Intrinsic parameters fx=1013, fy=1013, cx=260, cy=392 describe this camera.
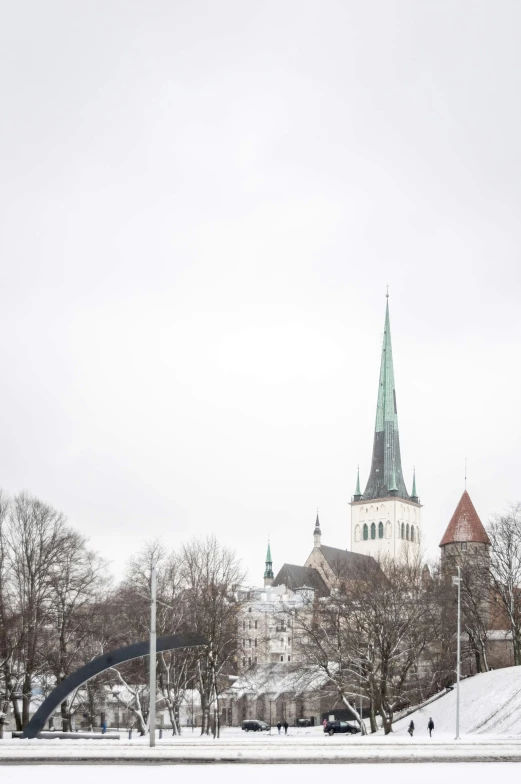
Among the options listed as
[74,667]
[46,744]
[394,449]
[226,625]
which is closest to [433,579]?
[226,625]

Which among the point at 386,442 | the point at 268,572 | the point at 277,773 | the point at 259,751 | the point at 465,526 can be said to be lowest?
the point at 259,751

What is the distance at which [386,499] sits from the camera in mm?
190875

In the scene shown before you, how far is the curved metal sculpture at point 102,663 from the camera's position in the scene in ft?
134

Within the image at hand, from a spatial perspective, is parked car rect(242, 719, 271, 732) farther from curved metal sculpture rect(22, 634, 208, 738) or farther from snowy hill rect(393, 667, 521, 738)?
curved metal sculpture rect(22, 634, 208, 738)

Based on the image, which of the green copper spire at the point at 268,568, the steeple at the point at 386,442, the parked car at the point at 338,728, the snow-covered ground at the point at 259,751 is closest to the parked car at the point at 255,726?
the parked car at the point at 338,728

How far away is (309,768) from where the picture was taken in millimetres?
29891

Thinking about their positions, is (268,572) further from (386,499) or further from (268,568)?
(386,499)

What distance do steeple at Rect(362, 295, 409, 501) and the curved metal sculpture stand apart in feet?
472

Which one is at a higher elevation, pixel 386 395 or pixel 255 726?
pixel 386 395

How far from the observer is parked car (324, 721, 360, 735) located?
7062cm

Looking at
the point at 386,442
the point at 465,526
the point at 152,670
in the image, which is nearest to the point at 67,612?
the point at 152,670

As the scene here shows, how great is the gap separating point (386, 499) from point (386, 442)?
12.5 m

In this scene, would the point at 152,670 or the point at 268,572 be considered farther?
the point at 268,572

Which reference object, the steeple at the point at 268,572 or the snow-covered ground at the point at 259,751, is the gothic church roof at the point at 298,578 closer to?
the steeple at the point at 268,572
